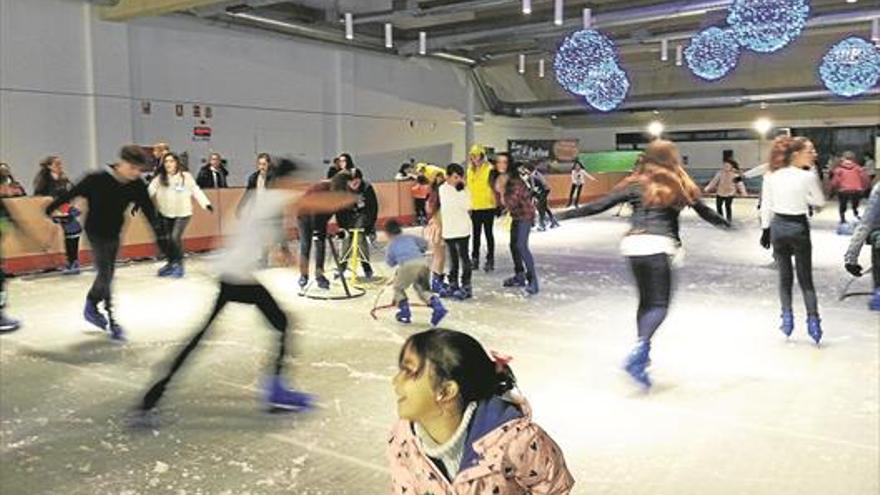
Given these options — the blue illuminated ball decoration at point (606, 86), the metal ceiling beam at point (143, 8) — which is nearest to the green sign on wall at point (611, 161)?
the blue illuminated ball decoration at point (606, 86)

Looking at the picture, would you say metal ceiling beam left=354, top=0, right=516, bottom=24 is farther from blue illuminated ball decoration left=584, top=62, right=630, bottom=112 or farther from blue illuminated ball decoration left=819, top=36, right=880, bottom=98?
blue illuminated ball decoration left=819, top=36, right=880, bottom=98

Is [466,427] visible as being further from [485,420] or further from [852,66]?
[852,66]

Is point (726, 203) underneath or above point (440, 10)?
underneath

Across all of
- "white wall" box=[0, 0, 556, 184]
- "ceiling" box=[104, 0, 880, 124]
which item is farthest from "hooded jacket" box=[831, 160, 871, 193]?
"white wall" box=[0, 0, 556, 184]

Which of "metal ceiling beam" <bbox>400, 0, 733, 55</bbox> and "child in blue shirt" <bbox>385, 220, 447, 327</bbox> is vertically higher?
"metal ceiling beam" <bbox>400, 0, 733, 55</bbox>

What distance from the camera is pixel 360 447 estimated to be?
11.9ft

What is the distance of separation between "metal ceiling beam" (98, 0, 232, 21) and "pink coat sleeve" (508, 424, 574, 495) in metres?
9.89

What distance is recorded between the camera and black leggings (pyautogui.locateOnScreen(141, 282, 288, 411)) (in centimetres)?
397

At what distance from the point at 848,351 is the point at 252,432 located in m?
4.04

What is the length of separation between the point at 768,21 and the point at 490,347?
3296mm

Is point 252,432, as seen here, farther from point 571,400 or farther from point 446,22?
point 446,22

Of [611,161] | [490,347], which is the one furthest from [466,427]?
[611,161]

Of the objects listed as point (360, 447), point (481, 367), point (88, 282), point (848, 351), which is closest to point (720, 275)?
point (848, 351)

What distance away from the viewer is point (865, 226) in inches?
175
